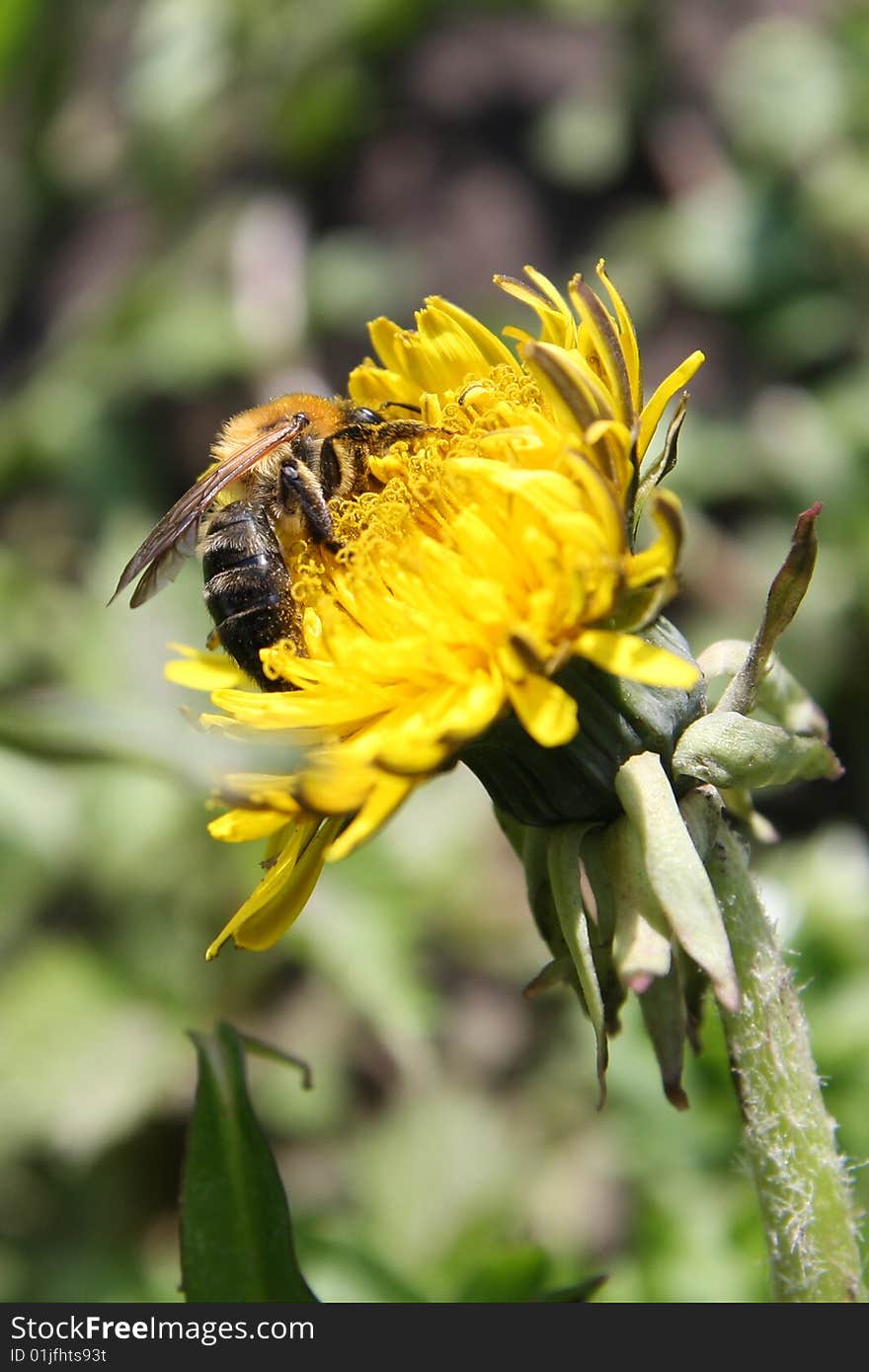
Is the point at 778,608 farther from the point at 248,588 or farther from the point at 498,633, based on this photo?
the point at 248,588

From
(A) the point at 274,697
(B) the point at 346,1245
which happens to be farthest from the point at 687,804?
(B) the point at 346,1245

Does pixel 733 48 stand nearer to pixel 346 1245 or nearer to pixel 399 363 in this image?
pixel 399 363

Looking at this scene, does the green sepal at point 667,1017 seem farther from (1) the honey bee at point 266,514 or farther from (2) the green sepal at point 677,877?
(1) the honey bee at point 266,514

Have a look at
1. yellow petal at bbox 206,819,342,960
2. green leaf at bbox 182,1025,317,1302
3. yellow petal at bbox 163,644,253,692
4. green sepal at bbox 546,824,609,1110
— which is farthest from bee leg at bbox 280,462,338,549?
green leaf at bbox 182,1025,317,1302

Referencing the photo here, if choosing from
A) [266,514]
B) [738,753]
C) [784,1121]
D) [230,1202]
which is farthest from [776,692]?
[230,1202]

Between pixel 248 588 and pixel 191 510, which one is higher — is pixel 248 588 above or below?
below

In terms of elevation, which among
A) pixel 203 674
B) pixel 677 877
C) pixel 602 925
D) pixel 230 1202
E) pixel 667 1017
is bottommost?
pixel 230 1202

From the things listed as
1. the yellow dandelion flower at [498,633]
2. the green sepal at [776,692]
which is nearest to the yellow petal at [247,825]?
the yellow dandelion flower at [498,633]

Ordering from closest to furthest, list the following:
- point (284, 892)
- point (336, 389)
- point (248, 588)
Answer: point (284, 892)
point (248, 588)
point (336, 389)
